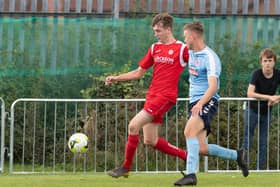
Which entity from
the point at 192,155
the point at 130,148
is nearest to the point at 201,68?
the point at 192,155

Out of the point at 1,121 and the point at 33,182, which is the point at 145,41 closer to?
the point at 1,121

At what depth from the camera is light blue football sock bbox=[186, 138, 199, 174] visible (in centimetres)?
985

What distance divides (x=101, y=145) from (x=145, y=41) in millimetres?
2670

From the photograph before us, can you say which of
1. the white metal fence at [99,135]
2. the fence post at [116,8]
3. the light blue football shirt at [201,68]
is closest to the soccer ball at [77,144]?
the white metal fence at [99,135]

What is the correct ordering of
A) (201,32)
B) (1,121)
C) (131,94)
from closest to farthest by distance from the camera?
(201,32) < (1,121) < (131,94)

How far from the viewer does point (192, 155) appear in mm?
9883

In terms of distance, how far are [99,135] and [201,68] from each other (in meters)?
3.59

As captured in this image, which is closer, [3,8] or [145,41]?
[145,41]

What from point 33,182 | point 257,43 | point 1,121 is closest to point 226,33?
point 257,43

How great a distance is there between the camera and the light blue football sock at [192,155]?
32.3 ft

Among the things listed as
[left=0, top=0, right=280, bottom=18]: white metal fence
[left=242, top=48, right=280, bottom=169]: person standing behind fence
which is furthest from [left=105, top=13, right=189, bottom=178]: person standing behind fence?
[left=0, top=0, right=280, bottom=18]: white metal fence

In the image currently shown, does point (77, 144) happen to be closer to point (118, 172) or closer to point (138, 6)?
point (118, 172)

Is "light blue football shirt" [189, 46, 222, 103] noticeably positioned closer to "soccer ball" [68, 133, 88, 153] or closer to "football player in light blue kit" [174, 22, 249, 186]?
"football player in light blue kit" [174, 22, 249, 186]

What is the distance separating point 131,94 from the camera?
47.2 feet
